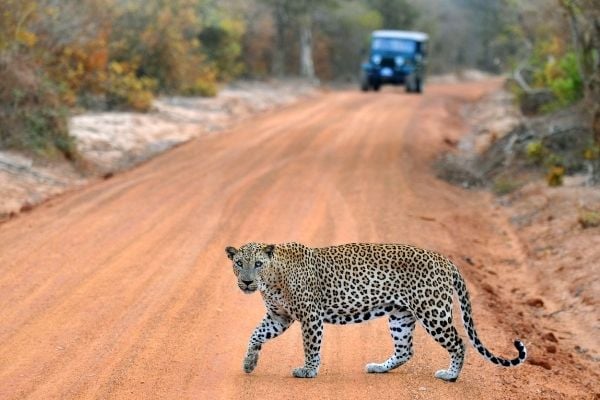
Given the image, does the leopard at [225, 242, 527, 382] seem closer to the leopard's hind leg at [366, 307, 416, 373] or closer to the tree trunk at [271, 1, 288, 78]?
the leopard's hind leg at [366, 307, 416, 373]

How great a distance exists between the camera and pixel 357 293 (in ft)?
28.0

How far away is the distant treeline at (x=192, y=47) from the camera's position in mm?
20094

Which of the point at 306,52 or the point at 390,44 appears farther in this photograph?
the point at 306,52

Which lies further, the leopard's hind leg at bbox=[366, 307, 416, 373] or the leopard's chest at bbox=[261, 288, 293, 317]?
the leopard's hind leg at bbox=[366, 307, 416, 373]

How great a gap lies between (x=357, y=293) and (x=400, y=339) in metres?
0.66

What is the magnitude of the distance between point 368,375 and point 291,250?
1346 mm

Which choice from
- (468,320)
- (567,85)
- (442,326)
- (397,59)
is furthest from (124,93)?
(442,326)

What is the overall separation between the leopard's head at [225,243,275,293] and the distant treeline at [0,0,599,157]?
1124cm

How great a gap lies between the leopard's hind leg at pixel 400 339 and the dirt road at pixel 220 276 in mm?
117

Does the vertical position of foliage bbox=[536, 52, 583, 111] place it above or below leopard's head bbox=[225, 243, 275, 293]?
below

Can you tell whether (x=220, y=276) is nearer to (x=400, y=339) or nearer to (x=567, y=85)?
(x=400, y=339)

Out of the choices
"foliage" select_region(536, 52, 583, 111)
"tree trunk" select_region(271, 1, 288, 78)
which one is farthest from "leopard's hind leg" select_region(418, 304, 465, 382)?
"tree trunk" select_region(271, 1, 288, 78)

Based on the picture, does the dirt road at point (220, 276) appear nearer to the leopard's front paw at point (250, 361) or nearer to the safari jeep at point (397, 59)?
the leopard's front paw at point (250, 361)

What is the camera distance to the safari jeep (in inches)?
1750
